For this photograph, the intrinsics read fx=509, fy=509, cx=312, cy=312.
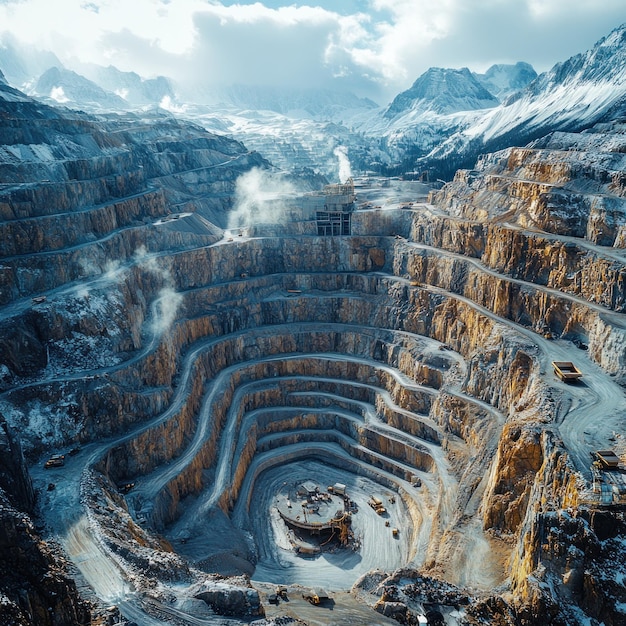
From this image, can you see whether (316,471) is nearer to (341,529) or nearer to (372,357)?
(341,529)

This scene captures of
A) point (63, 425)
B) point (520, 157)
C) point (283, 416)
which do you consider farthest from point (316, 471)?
point (520, 157)

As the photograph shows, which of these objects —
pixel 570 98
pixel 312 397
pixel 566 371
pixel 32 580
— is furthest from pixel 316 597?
pixel 570 98

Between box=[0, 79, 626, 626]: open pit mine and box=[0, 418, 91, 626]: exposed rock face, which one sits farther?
box=[0, 79, 626, 626]: open pit mine

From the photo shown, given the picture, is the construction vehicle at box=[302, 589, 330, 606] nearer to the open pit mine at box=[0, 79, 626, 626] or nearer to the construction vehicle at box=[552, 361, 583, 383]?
the open pit mine at box=[0, 79, 626, 626]

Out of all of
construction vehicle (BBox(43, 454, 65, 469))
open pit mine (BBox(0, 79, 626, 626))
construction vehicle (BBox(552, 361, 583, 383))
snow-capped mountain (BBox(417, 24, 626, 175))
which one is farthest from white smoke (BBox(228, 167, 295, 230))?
snow-capped mountain (BBox(417, 24, 626, 175))

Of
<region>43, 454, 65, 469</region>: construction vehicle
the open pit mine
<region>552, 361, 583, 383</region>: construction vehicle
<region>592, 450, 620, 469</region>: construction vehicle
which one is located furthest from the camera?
<region>552, 361, 583, 383</region>: construction vehicle

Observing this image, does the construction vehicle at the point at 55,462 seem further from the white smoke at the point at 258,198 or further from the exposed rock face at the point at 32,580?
the white smoke at the point at 258,198
